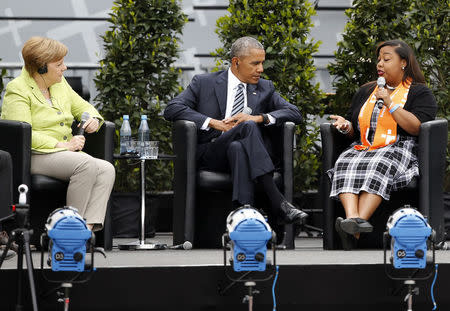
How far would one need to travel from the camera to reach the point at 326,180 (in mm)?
4754

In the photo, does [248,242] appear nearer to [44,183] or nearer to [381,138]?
[44,183]

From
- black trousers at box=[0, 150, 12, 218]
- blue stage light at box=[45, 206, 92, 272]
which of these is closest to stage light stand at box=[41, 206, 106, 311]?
blue stage light at box=[45, 206, 92, 272]

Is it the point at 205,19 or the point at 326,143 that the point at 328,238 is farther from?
the point at 205,19

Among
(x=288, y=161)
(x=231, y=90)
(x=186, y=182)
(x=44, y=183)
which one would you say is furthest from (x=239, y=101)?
(x=44, y=183)

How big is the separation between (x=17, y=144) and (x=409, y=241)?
209 centimetres

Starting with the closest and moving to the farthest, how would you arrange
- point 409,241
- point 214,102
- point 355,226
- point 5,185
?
point 409,241 < point 5,185 < point 355,226 < point 214,102

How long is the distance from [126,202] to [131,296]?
2615 millimetres

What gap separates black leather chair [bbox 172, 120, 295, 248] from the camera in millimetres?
4688

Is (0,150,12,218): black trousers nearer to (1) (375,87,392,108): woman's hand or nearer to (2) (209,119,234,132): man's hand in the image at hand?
(2) (209,119,234,132): man's hand

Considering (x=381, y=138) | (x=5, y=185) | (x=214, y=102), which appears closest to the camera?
(x=5, y=185)

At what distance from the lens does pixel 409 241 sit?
3.32 meters

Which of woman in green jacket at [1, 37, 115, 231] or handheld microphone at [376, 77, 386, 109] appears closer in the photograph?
woman in green jacket at [1, 37, 115, 231]

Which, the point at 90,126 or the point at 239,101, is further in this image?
the point at 239,101

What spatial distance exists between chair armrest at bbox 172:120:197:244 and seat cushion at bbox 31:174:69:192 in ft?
2.35
